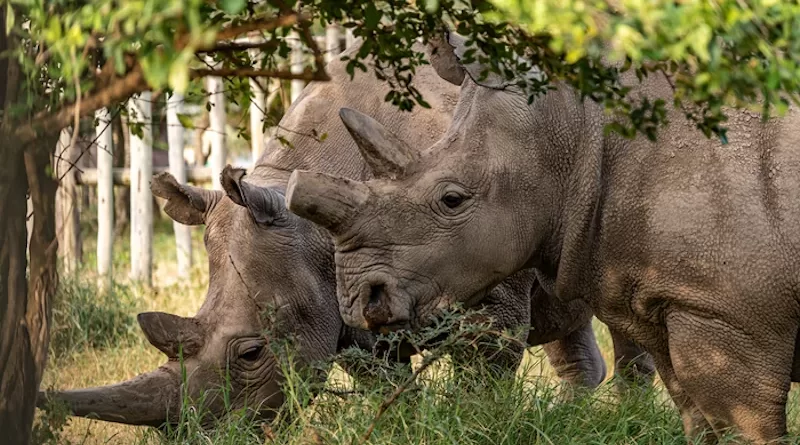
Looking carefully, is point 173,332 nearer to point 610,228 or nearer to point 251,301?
point 251,301

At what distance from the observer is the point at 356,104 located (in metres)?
6.30

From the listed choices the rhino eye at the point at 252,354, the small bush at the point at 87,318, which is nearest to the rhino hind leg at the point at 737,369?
the rhino eye at the point at 252,354

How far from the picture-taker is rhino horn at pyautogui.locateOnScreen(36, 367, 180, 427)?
5.43 meters

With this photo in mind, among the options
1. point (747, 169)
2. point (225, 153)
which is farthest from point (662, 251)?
point (225, 153)

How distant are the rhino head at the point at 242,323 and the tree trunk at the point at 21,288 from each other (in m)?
1.11

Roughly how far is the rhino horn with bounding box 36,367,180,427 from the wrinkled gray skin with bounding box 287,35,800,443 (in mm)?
1168

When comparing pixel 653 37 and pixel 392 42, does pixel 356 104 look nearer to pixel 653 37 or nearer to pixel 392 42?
pixel 392 42

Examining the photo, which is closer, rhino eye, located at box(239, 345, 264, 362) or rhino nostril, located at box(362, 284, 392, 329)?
rhino nostril, located at box(362, 284, 392, 329)

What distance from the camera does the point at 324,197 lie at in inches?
181

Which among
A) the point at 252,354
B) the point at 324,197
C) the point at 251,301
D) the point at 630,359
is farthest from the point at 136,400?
the point at 630,359

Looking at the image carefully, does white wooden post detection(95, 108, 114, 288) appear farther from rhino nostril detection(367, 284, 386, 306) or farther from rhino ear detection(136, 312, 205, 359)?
rhino nostril detection(367, 284, 386, 306)

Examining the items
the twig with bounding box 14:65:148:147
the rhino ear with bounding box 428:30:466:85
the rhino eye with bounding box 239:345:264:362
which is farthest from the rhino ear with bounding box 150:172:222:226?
the twig with bounding box 14:65:148:147

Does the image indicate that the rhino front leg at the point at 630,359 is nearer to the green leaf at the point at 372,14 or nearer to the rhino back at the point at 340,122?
the rhino back at the point at 340,122

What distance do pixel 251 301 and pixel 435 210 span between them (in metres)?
1.30
